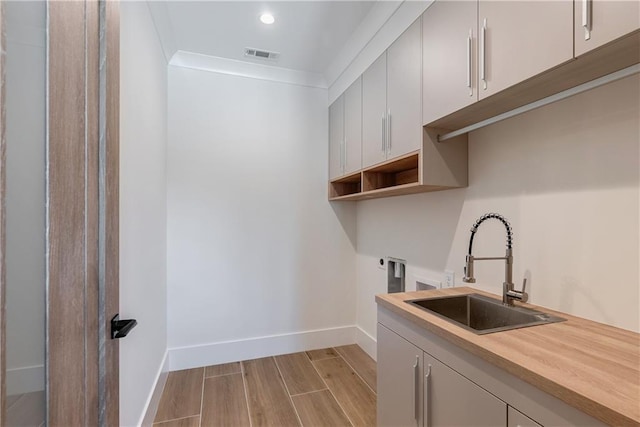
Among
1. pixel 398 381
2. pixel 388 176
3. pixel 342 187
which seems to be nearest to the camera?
pixel 398 381

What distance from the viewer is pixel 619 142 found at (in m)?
1.10

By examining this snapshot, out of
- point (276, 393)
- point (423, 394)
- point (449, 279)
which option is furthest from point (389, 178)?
point (276, 393)

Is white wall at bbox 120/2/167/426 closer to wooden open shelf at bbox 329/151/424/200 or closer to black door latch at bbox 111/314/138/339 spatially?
black door latch at bbox 111/314/138/339

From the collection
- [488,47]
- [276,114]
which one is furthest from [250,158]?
[488,47]

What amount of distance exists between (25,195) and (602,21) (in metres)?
1.57

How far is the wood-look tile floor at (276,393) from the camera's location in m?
1.97

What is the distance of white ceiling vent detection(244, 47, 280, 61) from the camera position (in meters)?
2.57

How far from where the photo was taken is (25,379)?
0.60m

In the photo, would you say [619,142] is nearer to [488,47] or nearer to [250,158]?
[488,47]

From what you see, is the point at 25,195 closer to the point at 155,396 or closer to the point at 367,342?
the point at 155,396

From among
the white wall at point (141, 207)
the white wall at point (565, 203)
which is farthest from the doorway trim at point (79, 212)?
the white wall at point (565, 203)

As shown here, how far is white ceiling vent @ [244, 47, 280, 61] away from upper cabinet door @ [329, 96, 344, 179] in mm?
689

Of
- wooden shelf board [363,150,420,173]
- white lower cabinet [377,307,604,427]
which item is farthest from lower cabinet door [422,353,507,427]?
wooden shelf board [363,150,420,173]

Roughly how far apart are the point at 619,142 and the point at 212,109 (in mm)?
2762
